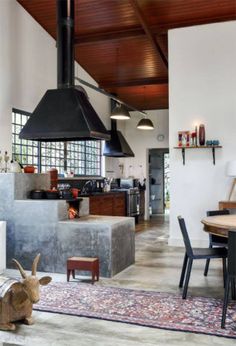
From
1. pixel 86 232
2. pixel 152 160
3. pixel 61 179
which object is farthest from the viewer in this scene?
pixel 152 160

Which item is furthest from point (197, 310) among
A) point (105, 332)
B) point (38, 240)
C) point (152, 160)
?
point (152, 160)

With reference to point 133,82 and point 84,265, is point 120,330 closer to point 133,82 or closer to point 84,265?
point 84,265

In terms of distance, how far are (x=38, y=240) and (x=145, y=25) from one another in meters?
4.32

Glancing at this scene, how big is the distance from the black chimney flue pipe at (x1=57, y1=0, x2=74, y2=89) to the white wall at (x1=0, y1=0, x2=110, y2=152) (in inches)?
49.5

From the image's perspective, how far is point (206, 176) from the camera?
700cm

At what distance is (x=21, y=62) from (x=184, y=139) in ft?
10.9

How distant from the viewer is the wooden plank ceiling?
264 inches

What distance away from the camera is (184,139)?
23.2ft

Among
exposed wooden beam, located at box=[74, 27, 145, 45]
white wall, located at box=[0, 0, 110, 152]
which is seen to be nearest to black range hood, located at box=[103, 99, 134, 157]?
white wall, located at box=[0, 0, 110, 152]

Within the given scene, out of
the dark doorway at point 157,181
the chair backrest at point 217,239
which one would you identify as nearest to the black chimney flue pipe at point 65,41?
the chair backrest at point 217,239

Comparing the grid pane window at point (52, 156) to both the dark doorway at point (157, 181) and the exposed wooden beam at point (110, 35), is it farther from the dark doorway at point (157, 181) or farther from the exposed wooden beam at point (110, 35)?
the dark doorway at point (157, 181)

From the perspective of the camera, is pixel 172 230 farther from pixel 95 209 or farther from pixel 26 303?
pixel 26 303

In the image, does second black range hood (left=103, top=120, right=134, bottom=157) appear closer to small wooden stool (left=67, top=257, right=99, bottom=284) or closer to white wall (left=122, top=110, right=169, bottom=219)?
white wall (left=122, top=110, right=169, bottom=219)

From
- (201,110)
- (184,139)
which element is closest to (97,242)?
(184,139)
